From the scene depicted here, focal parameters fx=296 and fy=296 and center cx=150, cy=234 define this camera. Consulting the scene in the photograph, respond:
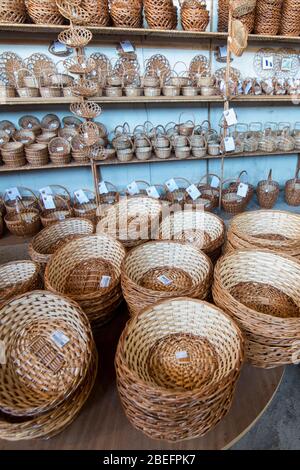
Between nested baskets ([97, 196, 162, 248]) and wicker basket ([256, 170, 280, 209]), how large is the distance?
5.36ft

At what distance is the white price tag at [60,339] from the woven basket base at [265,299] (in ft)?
2.05

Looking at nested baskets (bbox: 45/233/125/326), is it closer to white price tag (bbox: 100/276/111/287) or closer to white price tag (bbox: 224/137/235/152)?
white price tag (bbox: 100/276/111/287)

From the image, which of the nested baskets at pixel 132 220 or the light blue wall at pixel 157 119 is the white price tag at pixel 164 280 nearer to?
the nested baskets at pixel 132 220

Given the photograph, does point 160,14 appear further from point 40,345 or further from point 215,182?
point 40,345

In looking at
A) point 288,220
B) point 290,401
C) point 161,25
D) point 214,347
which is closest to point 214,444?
point 214,347

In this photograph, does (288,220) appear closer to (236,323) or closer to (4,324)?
(236,323)

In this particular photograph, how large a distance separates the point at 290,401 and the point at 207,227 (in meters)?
0.96

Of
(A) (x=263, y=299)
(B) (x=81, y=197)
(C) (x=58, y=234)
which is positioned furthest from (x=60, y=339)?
(B) (x=81, y=197)

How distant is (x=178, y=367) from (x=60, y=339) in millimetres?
361

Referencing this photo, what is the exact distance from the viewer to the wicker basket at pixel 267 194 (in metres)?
3.00

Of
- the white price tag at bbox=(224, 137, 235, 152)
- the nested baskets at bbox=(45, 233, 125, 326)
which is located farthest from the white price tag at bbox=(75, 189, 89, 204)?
the nested baskets at bbox=(45, 233, 125, 326)

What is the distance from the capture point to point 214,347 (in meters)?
0.89

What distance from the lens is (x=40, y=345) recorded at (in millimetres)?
912

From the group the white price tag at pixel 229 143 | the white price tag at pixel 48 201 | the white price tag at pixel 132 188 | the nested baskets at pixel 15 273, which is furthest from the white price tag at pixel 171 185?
the nested baskets at pixel 15 273
